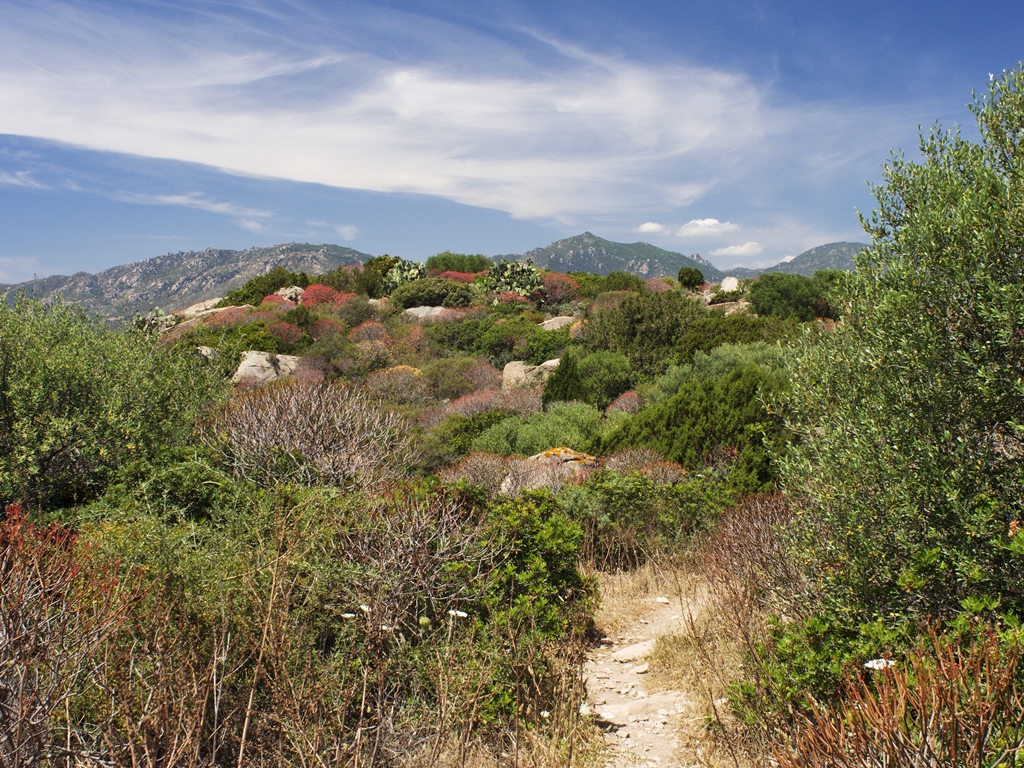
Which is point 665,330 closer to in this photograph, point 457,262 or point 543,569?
point 543,569

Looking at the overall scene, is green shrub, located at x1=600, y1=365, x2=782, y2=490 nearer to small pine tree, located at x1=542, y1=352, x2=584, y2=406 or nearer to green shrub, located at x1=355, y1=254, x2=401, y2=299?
small pine tree, located at x1=542, y1=352, x2=584, y2=406

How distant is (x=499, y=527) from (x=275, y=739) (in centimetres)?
201

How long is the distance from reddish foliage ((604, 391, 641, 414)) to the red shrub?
69.8 ft

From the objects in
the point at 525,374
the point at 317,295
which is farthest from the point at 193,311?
the point at 525,374

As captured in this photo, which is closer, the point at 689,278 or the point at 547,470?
the point at 547,470

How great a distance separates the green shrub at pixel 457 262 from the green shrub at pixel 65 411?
1443 inches

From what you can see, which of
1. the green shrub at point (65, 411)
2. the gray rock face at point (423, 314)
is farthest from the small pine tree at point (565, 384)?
the gray rock face at point (423, 314)

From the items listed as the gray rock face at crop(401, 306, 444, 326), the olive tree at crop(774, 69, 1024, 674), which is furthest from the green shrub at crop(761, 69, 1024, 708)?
the gray rock face at crop(401, 306, 444, 326)

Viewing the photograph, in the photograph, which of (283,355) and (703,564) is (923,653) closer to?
(703,564)

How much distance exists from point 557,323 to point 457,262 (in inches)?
763

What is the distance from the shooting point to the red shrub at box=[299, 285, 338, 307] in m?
33.8

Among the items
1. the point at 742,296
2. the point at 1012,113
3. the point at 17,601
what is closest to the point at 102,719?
the point at 17,601

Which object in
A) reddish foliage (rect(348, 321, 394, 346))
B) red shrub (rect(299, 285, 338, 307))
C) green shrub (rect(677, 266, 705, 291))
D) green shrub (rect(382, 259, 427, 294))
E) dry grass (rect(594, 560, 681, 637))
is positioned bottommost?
dry grass (rect(594, 560, 681, 637))

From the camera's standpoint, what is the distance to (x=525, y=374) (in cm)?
2164
